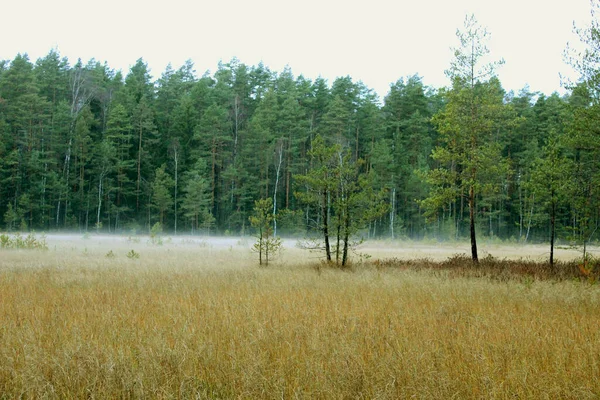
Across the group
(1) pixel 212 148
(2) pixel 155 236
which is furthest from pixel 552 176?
(1) pixel 212 148

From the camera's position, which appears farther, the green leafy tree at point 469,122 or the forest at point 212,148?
the forest at point 212,148

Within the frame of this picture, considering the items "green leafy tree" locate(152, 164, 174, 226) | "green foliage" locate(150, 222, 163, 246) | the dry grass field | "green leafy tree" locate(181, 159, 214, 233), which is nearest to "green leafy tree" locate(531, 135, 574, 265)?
the dry grass field

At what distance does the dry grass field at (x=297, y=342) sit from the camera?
11.7ft

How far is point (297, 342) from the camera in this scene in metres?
4.73

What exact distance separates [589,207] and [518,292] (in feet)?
21.1

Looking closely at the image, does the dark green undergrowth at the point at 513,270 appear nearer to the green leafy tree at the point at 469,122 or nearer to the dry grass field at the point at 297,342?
the green leafy tree at the point at 469,122

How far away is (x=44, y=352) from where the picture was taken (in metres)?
4.32

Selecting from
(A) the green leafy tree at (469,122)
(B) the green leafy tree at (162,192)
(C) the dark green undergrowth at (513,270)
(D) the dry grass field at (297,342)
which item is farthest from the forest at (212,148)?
(D) the dry grass field at (297,342)

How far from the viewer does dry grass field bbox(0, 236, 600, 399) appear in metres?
3.58

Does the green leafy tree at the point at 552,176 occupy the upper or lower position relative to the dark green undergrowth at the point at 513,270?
upper

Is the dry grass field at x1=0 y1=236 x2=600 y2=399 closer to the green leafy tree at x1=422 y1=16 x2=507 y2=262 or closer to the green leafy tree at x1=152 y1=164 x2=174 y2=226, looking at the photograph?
the green leafy tree at x1=422 y1=16 x2=507 y2=262

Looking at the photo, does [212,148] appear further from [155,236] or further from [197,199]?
[155,236]

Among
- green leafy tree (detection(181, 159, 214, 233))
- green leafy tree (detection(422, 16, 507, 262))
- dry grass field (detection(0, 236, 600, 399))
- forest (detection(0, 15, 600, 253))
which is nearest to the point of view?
dry grass field (detection(0, 236, 600, 399))

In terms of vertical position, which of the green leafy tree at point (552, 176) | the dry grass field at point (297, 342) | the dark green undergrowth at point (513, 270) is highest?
the green leafy tree at point (552, 176)
